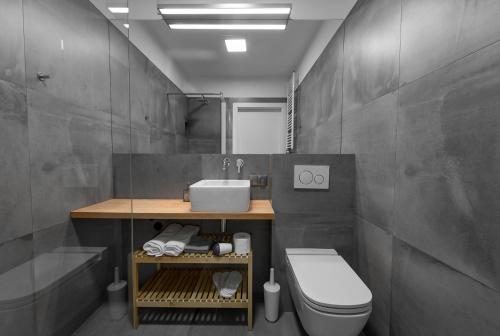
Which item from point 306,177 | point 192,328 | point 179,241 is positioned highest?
point 306,177

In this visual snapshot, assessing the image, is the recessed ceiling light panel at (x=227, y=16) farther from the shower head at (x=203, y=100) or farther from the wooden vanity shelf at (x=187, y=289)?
the wooden vanity shelf at (x=187, y=289)

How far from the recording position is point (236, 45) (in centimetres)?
182

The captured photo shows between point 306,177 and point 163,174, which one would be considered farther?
point 163,174

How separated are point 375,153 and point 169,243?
57.3 inches

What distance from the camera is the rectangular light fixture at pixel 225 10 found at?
1738 millimetres

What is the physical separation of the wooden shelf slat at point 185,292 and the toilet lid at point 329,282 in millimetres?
506

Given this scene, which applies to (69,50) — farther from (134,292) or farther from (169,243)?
(134,292)

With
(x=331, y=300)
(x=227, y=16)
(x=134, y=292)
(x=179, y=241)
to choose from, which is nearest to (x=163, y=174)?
(x=179, y=241)

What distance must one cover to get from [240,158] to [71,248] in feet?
4.39

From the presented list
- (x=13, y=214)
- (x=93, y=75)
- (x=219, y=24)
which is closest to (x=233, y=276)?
(x=13, y=214)

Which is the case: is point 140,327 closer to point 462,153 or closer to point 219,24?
point 462,153

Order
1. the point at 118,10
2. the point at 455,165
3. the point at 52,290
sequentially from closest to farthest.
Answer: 1. the point at 455,165
2. the point at 52,290
3. the point at 118,10

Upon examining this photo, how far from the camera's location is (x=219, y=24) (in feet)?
5.83

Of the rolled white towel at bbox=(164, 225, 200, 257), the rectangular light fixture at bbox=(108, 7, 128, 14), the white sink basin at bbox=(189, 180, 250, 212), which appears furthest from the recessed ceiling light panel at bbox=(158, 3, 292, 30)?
the rolled white towel at bbox=(164, 225, 200, 257)
